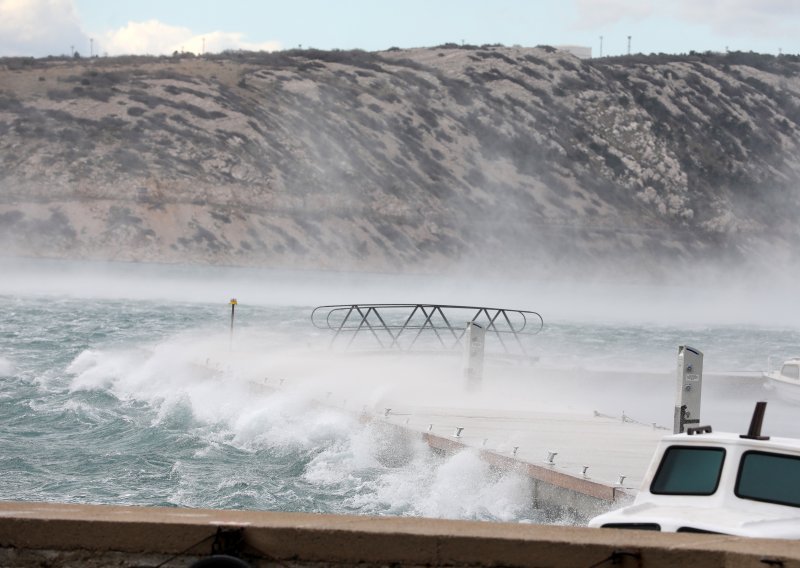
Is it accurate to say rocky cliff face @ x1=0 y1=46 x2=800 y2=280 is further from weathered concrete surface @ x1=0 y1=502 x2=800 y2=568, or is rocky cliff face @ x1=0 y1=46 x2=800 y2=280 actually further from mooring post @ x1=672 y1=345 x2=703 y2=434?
weathered concrete surface @ x1=0 y1=502 x2=800 y2=568

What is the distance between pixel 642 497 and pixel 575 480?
5660 millimetres

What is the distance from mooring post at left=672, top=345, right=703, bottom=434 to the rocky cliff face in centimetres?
8063

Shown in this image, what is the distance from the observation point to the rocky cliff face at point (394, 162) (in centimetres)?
10119

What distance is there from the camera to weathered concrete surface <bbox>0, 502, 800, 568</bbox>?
699 cm

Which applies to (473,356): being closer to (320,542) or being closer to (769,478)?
(769,478)

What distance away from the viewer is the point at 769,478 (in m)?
9.46

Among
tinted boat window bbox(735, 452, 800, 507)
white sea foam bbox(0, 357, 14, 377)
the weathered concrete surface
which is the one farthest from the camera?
white sea foam bbox(0, 357, 14, 377)

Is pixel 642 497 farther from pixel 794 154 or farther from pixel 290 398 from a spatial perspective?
pixel 794 154

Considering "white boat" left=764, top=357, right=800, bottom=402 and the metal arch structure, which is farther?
the metal arch structure

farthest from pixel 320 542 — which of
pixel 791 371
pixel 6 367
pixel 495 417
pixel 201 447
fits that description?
pixel 6 367

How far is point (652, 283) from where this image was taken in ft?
369

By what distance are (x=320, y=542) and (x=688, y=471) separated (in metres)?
3.74

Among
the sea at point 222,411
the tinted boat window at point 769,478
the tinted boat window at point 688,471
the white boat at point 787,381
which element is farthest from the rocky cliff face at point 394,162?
the tinted boat window at point 769,478

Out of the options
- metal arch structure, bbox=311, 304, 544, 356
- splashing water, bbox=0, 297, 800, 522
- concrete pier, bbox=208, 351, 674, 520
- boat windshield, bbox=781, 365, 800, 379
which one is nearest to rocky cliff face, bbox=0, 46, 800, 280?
metal arch structure, bbox=311, 304, 544, 356
